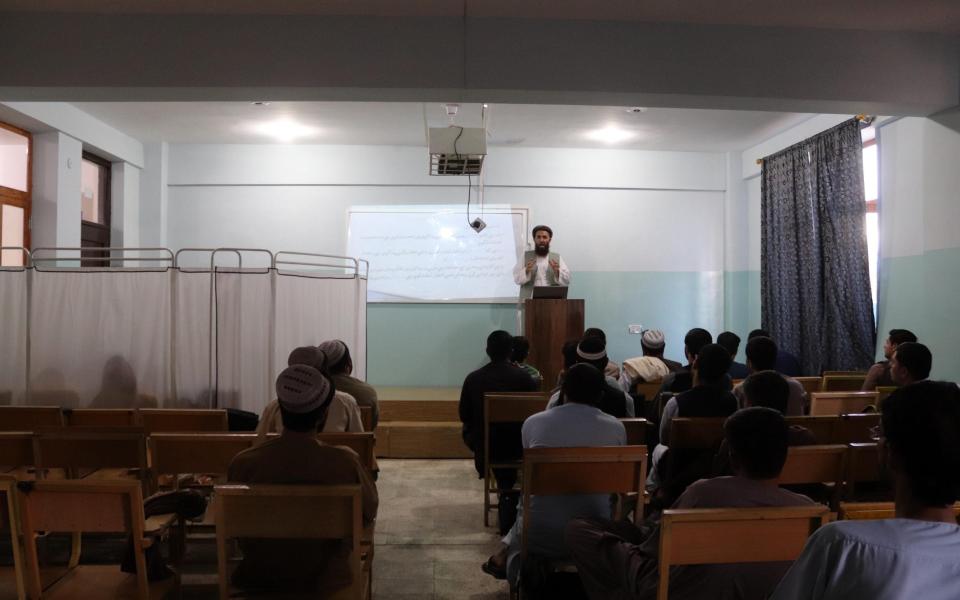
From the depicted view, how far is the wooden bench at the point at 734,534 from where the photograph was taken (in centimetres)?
163

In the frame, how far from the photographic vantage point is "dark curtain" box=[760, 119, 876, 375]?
233 inches

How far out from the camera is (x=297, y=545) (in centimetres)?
196

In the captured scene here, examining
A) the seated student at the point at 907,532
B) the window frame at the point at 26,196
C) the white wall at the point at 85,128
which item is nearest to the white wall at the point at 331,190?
the white wall at the point at 85,128

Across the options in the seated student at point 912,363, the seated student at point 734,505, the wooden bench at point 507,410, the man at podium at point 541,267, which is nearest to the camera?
the seated student at point 734,505

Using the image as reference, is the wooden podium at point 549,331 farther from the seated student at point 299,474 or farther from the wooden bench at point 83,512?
the wooden bench at point 83,512

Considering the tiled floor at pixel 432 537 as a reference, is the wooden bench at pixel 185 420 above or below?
above

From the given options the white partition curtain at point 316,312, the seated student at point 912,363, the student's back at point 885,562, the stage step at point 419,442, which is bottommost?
the stage step at point 419,442

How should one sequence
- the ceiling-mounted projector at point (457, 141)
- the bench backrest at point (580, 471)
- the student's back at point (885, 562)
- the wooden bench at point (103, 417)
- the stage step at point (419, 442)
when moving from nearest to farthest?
the student's back at point (885, 562), the bench backrest at point (580, 471), the wooden bench at point (103, 417), the ceiling-mounted projector at point (457, 141), the stage step at point (419, 442)

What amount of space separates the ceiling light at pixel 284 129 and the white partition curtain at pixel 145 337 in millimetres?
2964

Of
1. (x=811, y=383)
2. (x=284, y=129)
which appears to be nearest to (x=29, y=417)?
(x=284, y=129)

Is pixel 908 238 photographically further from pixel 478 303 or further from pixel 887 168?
pixel 478 303

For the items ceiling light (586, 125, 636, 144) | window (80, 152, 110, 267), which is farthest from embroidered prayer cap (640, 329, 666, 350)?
window (80, 152, 110, 267)

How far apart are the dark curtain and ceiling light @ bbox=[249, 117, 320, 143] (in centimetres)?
501

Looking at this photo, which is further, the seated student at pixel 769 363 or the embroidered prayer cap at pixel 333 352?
the embroidered prayer cap at pixel 333 352
